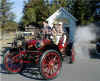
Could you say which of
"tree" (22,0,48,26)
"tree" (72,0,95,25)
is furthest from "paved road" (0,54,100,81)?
"tree" (22,0,48,26)

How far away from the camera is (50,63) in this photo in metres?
5.15

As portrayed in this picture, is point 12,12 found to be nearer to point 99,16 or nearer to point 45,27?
point 99,16

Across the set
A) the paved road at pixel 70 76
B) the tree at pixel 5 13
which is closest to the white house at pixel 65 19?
the tree at pixel 5 13

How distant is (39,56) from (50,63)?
48cm

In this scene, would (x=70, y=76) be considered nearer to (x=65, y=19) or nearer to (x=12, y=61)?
(x=12, y=61)

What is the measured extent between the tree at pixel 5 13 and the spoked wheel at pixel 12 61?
664 inches

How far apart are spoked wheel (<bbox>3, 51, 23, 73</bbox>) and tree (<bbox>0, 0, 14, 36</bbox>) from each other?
55.3 feet

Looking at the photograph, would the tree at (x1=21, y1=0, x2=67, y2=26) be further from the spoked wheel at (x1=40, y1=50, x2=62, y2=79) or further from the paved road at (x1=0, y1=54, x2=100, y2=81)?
the spoked wheel at (x1=40, y1=50, x2=62, y2=79)

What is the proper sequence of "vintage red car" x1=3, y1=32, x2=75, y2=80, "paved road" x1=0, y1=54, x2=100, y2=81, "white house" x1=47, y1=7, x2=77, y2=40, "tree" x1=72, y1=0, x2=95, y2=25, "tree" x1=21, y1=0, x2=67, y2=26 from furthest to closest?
"tree" x1=21, y1=0, x2=67, y2=26, "tree" x1=72, y1=0, x2=95, y2=25, "white house" x1=47, y1=7, x2=77, y2=40, "paved road" x1=0, y1=54, x2=100, y2=81, "vintage red car" x1=3, y1=32, x2=75, y2=80

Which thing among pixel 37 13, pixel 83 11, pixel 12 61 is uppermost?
pixel 37 13

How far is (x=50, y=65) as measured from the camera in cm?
515

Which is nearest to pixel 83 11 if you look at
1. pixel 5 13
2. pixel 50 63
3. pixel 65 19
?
pixel 65 19

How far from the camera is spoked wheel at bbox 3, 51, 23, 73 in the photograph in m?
5.78

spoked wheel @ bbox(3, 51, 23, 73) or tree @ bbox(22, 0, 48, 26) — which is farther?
tree @ bbox(22, 0, 48, 26)
